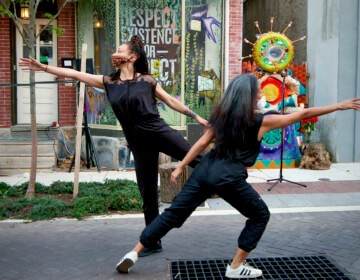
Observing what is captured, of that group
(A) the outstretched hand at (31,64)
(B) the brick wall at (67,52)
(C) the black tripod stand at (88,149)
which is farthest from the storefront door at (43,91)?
(A) the outstretched hand at (31,64)

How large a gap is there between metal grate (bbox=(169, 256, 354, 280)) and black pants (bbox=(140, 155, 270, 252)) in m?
0.48

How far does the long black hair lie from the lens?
13.4 ft

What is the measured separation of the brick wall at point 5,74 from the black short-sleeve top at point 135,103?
699cm

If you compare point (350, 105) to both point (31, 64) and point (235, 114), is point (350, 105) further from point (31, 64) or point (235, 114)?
point (31, 64)

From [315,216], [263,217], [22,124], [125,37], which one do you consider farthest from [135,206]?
[22,124]

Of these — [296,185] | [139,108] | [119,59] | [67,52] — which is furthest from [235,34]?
[139,108]

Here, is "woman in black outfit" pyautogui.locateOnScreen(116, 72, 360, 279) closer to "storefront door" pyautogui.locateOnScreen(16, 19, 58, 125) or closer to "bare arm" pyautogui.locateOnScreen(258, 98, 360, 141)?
"bare arm" pyautogui.locateOnScreen(258, 98, 360, 141)

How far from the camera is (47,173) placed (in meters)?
9.88

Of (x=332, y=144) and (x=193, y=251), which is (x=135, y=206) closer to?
(x=193, y=251)

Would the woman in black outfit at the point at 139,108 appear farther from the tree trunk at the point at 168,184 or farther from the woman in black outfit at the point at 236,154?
the tree trunk at the point at 168,184

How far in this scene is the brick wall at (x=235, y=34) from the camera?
34.4 ft

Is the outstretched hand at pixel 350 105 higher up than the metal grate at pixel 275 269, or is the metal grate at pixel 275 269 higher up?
the outstretched hand at pixel 350 105

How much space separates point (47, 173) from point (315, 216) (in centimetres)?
537

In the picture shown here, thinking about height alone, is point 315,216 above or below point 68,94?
below
